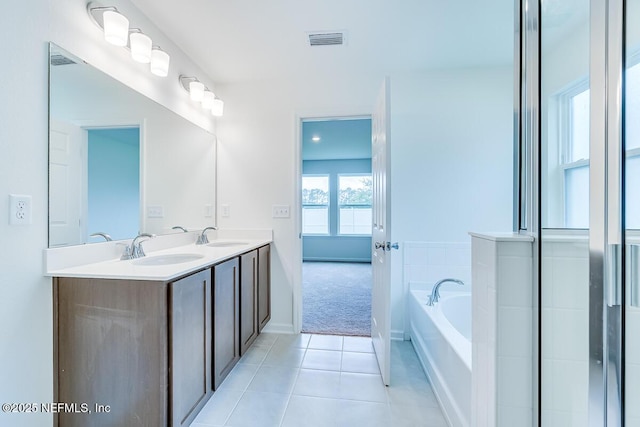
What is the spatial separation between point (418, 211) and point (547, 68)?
150 cm

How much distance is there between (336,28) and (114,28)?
1.31 m

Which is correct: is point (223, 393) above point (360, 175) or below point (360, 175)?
below

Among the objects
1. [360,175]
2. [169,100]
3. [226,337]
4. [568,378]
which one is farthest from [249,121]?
[360,175]

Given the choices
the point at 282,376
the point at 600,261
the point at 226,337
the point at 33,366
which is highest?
the point at 600,261

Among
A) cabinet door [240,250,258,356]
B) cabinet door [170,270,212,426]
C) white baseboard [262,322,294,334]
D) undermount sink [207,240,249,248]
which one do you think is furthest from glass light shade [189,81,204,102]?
white baseboard [262,322,294,334]

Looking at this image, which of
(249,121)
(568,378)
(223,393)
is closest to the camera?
(568,378)

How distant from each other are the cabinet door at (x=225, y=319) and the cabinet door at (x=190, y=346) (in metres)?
0.07

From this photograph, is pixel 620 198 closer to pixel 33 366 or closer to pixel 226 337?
pixel 226 337

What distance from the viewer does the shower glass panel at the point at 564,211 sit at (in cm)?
84

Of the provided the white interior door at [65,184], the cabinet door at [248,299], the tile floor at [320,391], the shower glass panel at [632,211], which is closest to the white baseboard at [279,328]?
the tile floor at [320,391]

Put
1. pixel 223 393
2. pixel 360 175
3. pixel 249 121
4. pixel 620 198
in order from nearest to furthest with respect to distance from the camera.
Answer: pixel 620 198
pixel 223 393
pixel 249 121
pixel 360 175

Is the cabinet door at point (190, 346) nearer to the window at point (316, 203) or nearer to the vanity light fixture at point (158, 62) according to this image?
the vanity light fixture at point (158, 62)

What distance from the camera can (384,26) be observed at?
1.82 metres

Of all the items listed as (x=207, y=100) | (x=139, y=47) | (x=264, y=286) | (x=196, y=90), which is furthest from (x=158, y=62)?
(x=264, y=286)
